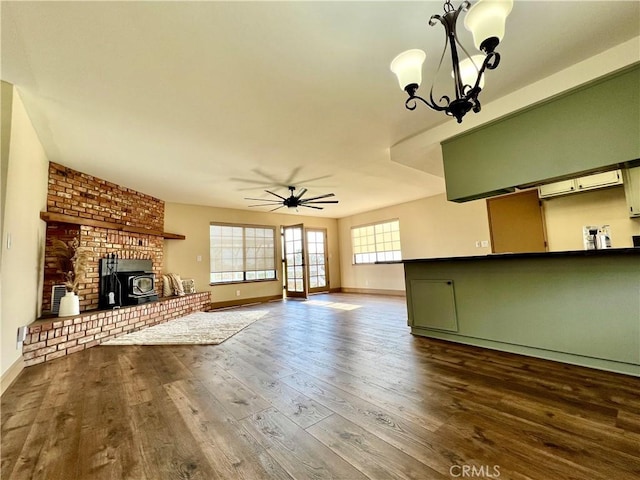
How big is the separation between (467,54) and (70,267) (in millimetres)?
5094

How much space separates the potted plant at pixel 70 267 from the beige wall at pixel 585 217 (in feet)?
23.3

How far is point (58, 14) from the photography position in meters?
1.60

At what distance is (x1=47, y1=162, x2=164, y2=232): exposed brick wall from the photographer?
3795 millimetres

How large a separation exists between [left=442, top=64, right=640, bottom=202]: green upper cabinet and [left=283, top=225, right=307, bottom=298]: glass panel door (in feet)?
16.1

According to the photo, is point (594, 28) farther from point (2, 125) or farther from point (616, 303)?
point (2, 125)

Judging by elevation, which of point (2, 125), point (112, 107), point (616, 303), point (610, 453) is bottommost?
point (610, 453)

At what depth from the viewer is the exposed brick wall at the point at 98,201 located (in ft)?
12.5

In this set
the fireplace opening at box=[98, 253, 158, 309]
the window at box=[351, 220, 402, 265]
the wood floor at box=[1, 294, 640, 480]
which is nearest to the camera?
the wood floor at box=[1, 294, 640, 480]

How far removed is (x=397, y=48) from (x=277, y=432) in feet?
8.85

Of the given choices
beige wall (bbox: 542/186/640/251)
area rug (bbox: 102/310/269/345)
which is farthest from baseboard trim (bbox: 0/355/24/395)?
beige wall (bbox: 542/186/640/251)

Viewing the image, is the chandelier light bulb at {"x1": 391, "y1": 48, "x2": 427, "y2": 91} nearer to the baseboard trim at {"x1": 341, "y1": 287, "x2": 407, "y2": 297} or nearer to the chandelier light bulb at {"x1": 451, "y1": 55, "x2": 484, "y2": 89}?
the chandelier light bulb at {"x1": 451, "y1": 55, "x2": 484, "y2": 89}

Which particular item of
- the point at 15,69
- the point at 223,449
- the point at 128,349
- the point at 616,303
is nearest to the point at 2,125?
the point at 15,69

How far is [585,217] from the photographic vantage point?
4055 mm

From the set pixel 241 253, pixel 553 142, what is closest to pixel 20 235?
pixel 241 253
